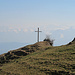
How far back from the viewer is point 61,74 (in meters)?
11.4

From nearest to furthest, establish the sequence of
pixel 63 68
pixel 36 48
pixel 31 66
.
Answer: pixel 63 68 < pixel 31 66 < pixel 36 48

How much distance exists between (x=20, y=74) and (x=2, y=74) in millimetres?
2054

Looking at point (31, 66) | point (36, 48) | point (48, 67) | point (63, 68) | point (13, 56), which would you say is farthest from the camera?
point (36, 48)

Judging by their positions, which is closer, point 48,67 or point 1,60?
point 48,67

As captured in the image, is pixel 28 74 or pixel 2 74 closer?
pixel 28 74

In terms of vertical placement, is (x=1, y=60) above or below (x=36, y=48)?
below

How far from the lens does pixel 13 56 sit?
2202cm

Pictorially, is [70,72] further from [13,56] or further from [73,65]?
[13,56]

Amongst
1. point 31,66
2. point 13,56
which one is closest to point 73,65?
point 31,66

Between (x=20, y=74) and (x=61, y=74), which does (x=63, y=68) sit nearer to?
(x=61, y=74)

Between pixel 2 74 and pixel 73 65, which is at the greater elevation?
pixel 73 65

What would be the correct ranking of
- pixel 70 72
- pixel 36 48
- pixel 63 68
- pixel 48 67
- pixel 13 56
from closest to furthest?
pixel 70 72 → pixel 63 68 → pixel 48 67 → pixel 13 56 → pixel 36 48

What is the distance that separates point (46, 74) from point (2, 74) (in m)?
4.21

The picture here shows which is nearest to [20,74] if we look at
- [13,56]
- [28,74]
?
[28,74]
